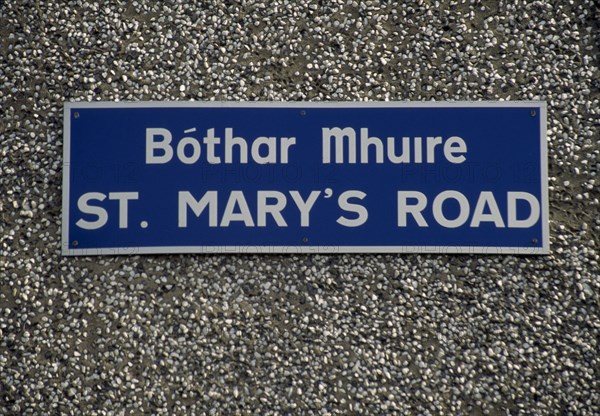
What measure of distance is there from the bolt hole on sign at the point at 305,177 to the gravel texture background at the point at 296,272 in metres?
0.05

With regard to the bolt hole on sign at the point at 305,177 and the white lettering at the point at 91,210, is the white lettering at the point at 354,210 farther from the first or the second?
the white lettering at the point at 91,210

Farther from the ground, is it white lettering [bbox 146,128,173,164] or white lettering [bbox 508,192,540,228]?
white lettering [bbox 146,128,173,164]

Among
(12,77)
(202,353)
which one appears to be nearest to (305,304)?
(202,353)

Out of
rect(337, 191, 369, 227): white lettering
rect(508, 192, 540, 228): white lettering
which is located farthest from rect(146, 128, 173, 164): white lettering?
rect(508, 192, 540, 228): white lettering

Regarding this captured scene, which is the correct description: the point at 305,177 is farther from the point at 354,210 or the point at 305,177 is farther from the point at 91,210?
the point at 91,210

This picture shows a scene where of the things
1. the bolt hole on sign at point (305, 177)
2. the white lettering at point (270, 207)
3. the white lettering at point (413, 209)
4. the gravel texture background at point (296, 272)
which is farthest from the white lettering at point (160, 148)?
the white lettering at point (413, 209)

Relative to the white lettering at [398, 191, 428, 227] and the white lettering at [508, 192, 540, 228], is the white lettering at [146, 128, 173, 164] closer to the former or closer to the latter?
the white lettering at [398, 191, 428, 227]

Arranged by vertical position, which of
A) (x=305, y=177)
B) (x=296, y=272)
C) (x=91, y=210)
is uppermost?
(x=305, y=177)

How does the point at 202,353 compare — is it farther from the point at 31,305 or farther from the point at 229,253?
the point at 31,305

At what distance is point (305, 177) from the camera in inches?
84.1

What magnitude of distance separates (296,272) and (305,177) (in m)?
0.27

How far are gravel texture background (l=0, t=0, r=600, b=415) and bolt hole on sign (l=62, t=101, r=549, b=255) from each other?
5 centimetres

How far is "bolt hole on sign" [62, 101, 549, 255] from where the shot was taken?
2123mm

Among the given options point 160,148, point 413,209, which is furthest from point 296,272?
point 160,148
